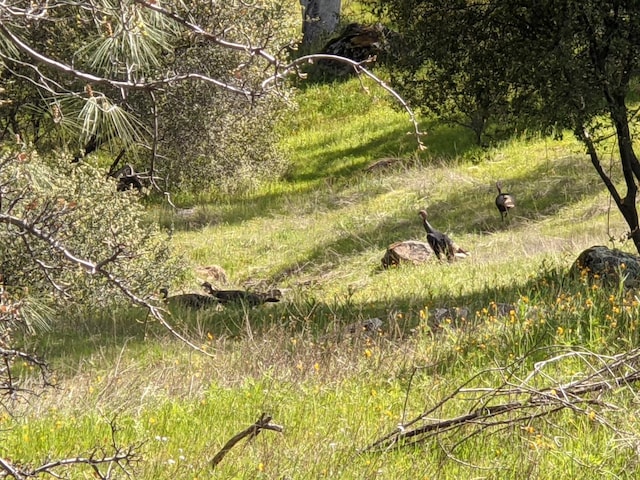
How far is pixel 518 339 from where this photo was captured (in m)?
6.61

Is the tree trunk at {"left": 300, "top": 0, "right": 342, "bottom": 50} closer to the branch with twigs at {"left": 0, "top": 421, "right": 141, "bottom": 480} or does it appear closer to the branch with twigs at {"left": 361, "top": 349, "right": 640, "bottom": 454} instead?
the branch with twigs at {"left": 361, "top": 349, "right": 640, "bottom": 454}

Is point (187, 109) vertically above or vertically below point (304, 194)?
above

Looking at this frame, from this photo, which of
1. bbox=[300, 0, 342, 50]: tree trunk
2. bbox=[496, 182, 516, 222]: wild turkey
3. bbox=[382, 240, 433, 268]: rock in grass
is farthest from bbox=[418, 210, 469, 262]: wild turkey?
bbox=[300, 0, 342, 50]: tree trunk

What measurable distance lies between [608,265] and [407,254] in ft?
18.6

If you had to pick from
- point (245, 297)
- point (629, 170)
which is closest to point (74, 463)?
point (245, 297)

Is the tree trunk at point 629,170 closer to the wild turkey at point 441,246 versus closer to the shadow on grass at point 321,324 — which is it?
the shadow on grass at point 321,324

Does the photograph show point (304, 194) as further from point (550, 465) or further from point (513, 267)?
point (550, 465)

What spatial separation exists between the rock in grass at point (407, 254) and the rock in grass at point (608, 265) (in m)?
4.99

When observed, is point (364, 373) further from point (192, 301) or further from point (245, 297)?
point (192, 301)

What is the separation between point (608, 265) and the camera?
32.5ft

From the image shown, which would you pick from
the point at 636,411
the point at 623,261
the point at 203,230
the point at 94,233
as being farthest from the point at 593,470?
the point at 203,230

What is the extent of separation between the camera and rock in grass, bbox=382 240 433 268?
15148 millimetres

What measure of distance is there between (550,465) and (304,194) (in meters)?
19.5

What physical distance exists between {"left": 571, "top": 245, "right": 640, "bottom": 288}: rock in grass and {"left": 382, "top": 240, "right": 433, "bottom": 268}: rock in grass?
4987 millimetres
